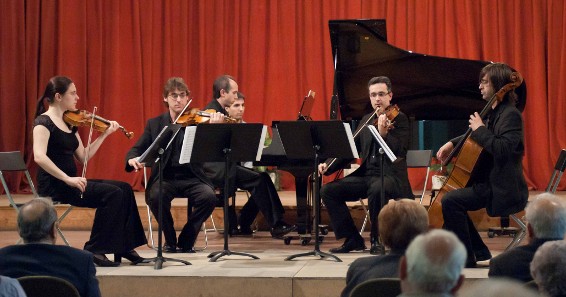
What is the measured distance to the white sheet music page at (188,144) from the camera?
561 centimetres

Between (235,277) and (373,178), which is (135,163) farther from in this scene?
(373,178)

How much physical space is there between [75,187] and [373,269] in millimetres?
3206

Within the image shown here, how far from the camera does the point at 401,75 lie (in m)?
7.62

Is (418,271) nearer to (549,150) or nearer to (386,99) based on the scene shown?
(386,99)

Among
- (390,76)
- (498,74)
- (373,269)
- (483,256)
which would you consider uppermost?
(390,76)

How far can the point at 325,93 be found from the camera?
10688 mm

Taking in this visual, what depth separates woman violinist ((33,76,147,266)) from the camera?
583 centimetres

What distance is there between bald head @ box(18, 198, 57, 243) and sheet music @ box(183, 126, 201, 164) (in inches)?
82.4

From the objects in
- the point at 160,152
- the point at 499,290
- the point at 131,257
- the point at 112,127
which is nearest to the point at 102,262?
the point at 131,257

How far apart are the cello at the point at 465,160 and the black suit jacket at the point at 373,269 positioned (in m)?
2.12

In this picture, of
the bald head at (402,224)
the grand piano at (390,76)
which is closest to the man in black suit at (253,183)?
the grand piano at (390,76)

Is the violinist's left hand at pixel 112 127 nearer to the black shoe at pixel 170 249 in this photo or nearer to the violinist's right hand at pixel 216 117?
the violinist's right hand at pixel 216 117

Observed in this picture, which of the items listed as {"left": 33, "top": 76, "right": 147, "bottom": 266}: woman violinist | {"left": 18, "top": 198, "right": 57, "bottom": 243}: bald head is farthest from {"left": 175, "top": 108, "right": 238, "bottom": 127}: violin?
{"left": 18, "top": 198, "right": 57, "bottom": 243}: bald head

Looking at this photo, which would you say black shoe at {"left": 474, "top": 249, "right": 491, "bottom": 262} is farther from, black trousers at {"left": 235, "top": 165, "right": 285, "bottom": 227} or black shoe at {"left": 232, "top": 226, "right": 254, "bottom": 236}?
black shoe at {"left": 232, "top": 226, "right": 254, "bottom": 236}
